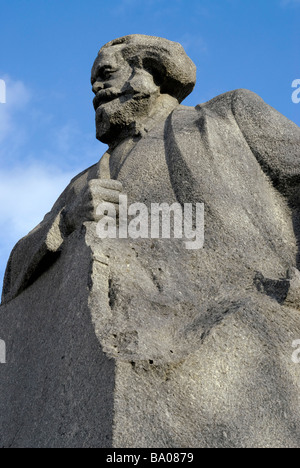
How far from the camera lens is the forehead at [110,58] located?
562 centimetres

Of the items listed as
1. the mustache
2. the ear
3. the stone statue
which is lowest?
the stone statue

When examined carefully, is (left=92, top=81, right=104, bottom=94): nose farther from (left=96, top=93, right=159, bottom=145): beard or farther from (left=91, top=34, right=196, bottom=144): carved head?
(left=96, top=93, right=159, bottom=145): beard

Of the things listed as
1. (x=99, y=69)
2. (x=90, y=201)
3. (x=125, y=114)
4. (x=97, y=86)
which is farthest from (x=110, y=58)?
(x=90, y=201)

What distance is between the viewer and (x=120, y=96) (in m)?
5.49

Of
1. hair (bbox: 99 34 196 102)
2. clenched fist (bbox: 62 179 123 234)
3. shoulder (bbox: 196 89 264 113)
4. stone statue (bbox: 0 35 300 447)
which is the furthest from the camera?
hair (bbox: 99 34 196 102)

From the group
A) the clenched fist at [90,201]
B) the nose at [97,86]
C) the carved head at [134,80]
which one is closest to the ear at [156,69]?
the carved head at [134,80]

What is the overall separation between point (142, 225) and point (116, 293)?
0.64m

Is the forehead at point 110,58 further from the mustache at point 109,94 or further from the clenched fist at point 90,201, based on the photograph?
the clenched fist at point 90,201

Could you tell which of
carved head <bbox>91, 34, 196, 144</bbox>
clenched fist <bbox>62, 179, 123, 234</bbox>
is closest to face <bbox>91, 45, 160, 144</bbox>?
carved head <bbox>91, 34, 196, 144</bbox>

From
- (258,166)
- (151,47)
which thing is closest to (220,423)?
(258,166)

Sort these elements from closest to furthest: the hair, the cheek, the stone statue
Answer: the stone statue → the cheek → the hair

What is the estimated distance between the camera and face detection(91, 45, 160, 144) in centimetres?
543

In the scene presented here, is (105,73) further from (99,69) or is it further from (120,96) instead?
(120,96)

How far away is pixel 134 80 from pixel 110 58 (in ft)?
1.00
